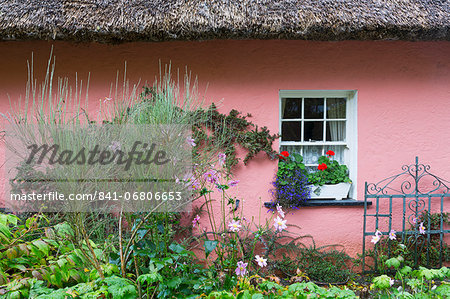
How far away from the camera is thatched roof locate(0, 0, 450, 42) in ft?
10.5

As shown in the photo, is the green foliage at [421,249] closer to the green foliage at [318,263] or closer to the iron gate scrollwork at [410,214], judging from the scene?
the iron gate scrollwork at [410,214]

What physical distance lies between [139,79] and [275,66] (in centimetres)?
157

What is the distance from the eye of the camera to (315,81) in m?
3.75

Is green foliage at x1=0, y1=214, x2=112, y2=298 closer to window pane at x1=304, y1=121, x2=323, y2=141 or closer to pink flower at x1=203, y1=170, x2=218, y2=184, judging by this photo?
pink flower at x1=203, y1=170, x2=218, y2=184

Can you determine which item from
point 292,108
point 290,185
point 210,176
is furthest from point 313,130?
point 210,176

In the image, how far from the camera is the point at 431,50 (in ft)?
12.5

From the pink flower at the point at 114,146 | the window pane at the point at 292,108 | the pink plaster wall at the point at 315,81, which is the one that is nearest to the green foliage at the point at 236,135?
the pink plaster wall at the point at 315,81

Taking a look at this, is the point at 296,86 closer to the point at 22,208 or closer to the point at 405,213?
the point at 405,213

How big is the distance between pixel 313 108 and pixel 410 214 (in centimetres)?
168

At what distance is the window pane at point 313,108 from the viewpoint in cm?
398

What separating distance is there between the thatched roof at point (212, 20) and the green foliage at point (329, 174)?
56.4 inches

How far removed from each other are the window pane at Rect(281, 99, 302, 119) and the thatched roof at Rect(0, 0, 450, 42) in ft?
2.73

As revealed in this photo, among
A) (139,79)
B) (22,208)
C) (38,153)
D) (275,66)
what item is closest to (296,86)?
(275,66)

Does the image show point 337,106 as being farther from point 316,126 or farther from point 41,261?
point 41,261
